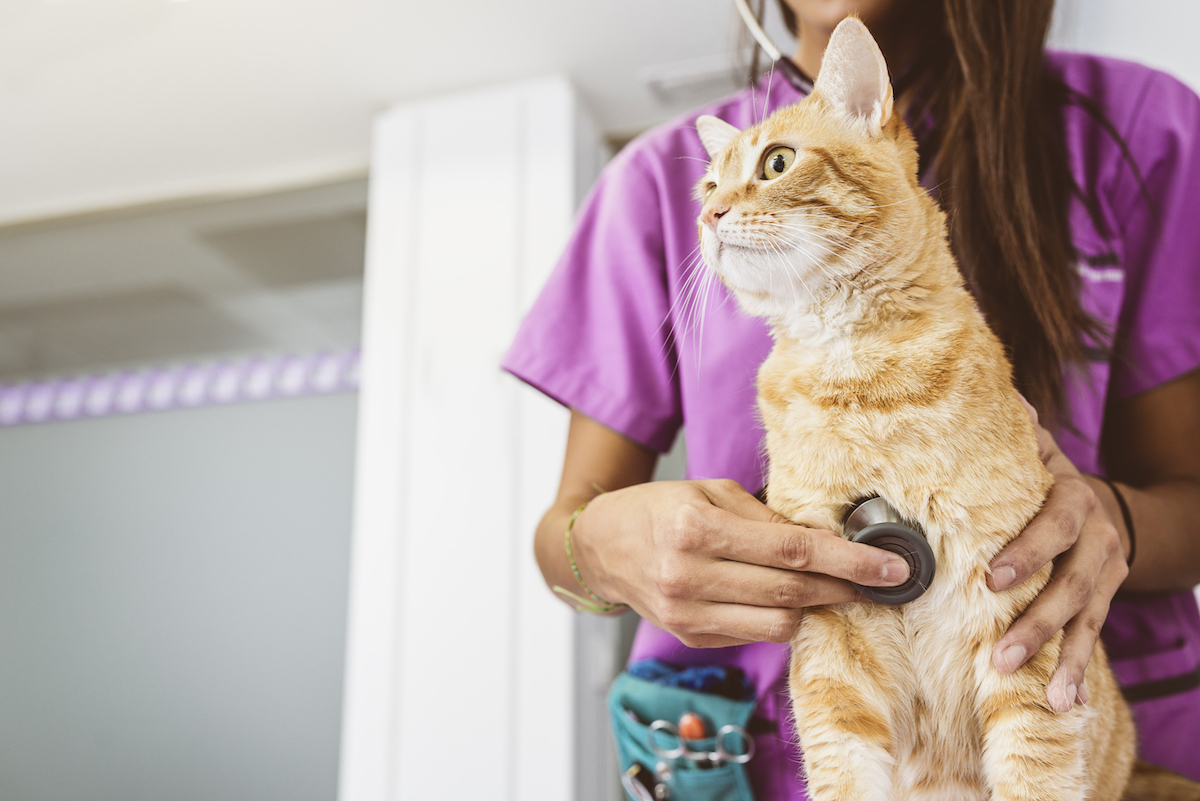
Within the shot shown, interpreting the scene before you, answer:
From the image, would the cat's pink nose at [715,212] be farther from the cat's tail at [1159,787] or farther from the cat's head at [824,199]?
the cat's tail at [1159,787]

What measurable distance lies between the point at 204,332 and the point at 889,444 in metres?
2.07

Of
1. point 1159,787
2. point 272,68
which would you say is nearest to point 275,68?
point 272,68

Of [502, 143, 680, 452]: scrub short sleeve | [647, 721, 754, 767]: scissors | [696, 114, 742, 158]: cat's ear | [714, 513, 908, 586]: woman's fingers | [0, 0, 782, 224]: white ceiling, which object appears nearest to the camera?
[714, 513, 908, 586]: woman's fingers

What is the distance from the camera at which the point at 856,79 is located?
0.36 meters

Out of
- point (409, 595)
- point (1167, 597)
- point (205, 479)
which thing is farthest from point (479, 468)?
point (1167, 597)

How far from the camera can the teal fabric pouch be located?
1.81 feet

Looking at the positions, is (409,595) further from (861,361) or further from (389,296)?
(861,361)

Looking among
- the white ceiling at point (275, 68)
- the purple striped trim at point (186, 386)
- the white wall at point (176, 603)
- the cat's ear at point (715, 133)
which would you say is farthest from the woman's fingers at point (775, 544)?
the purple striped trim at point (186, 386)

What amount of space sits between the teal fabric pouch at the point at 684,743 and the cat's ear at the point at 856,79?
0.43 metres

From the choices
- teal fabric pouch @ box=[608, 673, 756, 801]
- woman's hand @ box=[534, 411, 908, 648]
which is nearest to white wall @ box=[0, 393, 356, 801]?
teal fabric pouch @ box=[608, 673, 756, 801]

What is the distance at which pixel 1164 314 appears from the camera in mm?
602

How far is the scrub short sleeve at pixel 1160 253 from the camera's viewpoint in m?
0.59

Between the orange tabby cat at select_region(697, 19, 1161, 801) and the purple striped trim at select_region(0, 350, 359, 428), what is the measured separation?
1693mm

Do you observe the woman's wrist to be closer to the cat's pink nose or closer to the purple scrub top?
the purple scrub top
